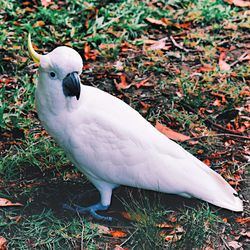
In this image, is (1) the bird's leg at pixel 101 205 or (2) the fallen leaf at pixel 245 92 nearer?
(1) the bird's leg at pixel 101 205

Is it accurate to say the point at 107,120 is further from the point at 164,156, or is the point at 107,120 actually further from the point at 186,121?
the point at 186,121

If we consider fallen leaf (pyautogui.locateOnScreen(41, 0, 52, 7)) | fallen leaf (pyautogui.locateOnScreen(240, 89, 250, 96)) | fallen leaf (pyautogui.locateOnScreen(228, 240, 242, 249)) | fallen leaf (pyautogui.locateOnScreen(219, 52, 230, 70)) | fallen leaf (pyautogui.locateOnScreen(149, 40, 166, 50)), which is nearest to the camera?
fallen leaf (pyautogui.locateOnScreen(228, 240, 242, 249))

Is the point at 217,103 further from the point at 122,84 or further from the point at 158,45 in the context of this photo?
the point at 158,45

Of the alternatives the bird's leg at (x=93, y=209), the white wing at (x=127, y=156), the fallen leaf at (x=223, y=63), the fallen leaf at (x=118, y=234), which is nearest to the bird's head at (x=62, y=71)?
the white wing at (x=127, y=156)

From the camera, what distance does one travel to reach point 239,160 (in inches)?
170

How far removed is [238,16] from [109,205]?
8.88ft

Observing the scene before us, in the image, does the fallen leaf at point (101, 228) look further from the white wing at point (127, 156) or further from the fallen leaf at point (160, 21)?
the fallen leaf at point (160, 21)

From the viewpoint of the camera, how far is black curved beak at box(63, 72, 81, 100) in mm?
3484

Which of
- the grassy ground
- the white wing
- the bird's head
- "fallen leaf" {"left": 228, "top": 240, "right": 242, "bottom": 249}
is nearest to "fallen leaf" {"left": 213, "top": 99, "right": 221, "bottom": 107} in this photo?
the grassy ground

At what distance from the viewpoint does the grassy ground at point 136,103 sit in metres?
3.71

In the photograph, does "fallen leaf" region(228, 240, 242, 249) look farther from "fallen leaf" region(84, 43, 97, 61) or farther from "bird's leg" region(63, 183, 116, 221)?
"fallen leaf" region(84, 43, 97, 61)

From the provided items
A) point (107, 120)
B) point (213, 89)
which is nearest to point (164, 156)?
point (107, 120)

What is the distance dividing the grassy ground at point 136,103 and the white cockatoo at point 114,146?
0.15 metres

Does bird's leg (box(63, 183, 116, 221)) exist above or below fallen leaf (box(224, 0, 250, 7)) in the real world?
below
